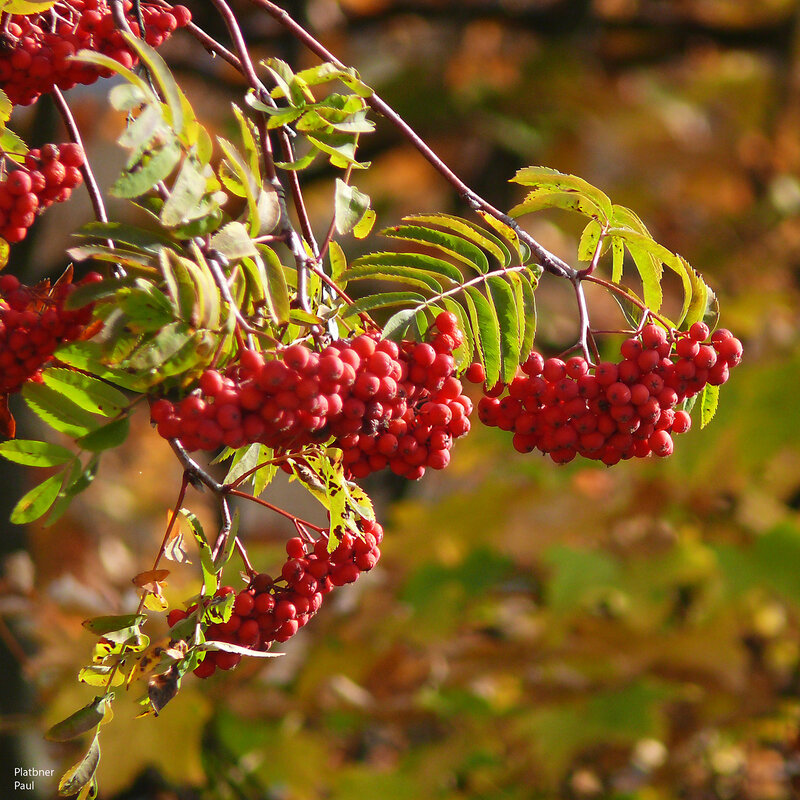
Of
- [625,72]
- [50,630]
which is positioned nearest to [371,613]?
[50,630]

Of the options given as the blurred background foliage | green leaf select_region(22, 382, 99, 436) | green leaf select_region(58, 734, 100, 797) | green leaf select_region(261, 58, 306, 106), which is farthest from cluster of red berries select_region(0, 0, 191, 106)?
the blurred background foliage

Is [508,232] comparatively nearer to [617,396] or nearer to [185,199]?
[617,396]

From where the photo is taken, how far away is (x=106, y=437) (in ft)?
3.56

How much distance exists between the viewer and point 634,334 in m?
1.26

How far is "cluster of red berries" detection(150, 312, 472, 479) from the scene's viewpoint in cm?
93

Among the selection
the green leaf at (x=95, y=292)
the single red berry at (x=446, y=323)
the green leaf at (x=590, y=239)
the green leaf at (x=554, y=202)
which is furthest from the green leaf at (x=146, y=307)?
the green leaf at (x=590, y=239)

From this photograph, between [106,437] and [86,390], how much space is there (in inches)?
3.3

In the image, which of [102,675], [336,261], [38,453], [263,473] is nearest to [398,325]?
[336,261]

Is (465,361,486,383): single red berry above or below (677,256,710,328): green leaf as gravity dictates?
below

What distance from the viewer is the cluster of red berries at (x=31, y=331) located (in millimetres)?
1122

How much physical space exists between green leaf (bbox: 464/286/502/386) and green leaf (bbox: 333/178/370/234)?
185 millimetres

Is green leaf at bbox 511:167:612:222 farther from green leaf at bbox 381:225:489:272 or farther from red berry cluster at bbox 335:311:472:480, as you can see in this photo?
red berry cluster at bbox 335:311:472:480

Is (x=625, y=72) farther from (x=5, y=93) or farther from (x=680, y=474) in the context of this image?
(x=5, y=93)

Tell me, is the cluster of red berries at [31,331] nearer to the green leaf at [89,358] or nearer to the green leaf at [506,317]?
the green leaf at [89,358]
